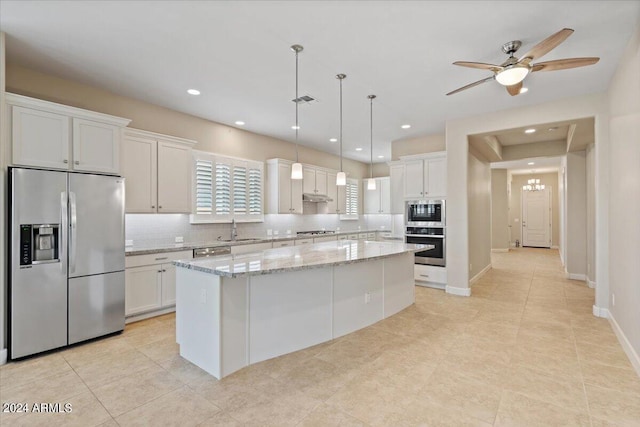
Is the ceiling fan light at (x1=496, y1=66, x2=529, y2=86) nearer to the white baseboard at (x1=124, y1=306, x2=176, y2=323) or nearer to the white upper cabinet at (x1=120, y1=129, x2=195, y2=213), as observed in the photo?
the white upper cabinet at (x1=120, y1=129, x2=195, y2=213)

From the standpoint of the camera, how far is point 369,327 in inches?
144

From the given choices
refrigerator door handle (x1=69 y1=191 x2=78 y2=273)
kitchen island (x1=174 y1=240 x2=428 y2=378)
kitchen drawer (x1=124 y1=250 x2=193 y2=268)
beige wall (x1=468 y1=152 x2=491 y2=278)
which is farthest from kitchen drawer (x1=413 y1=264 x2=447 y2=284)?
refrigerator door handle (x1=69 y1=191 x2=78 y2=273)

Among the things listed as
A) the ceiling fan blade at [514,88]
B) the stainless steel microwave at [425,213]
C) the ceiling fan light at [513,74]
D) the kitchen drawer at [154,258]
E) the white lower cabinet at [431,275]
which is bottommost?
the white lower cabinet at [431,275]

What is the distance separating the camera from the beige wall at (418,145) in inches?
243

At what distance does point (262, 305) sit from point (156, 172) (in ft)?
8.93

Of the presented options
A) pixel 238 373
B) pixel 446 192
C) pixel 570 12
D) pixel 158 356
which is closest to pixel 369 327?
pixel 238 373

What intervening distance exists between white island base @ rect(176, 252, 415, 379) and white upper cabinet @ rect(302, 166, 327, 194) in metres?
3.43

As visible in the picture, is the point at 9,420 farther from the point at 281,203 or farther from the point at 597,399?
the point at 281,203

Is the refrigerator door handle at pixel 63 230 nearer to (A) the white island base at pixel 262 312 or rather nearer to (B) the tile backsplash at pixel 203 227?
(B) the tile backsplash at pixel 203 227

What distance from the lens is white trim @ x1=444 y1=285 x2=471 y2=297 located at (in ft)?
16.7

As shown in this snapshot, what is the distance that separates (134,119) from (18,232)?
6.75ft

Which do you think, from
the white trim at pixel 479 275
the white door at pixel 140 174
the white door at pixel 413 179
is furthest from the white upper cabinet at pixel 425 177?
the white door at pixel 140 174

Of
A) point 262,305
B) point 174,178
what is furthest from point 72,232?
point 262,305

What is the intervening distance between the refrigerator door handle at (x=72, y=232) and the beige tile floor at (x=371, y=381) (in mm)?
879
